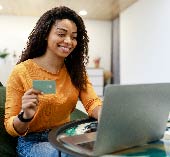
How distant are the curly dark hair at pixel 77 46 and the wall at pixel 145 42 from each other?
12.6 feet

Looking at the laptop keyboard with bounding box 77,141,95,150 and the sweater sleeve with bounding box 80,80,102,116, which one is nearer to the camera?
the laptop keyboard with bounding box 77,141,95,150

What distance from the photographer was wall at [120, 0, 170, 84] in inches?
207

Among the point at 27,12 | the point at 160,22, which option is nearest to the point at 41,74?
the point at 160,22

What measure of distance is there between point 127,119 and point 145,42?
18.1 ft

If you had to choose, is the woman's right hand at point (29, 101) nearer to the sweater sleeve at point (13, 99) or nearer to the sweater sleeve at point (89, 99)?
the sweater sleeve at point (13, 99)

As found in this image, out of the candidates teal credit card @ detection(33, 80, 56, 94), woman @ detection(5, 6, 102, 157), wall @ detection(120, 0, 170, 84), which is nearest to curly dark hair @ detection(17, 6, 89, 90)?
woman @ detection(5, 6, 102, 157)

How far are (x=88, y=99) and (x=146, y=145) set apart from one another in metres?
0.57

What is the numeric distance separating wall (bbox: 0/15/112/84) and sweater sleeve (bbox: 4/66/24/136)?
5987 millimetres

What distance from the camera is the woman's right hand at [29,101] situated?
38.6 inches

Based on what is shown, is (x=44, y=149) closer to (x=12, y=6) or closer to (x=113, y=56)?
(x=12, y=6)

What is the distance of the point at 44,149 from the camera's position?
113cm

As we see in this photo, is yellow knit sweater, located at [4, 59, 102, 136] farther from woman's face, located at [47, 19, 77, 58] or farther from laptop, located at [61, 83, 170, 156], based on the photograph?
laptop, located at [61, 83, 170, 156]

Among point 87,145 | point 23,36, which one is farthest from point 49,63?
point 23,36

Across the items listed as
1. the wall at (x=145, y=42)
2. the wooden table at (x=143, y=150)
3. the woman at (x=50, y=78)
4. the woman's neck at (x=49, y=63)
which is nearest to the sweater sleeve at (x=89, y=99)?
the woman at (x=50, y=78)
